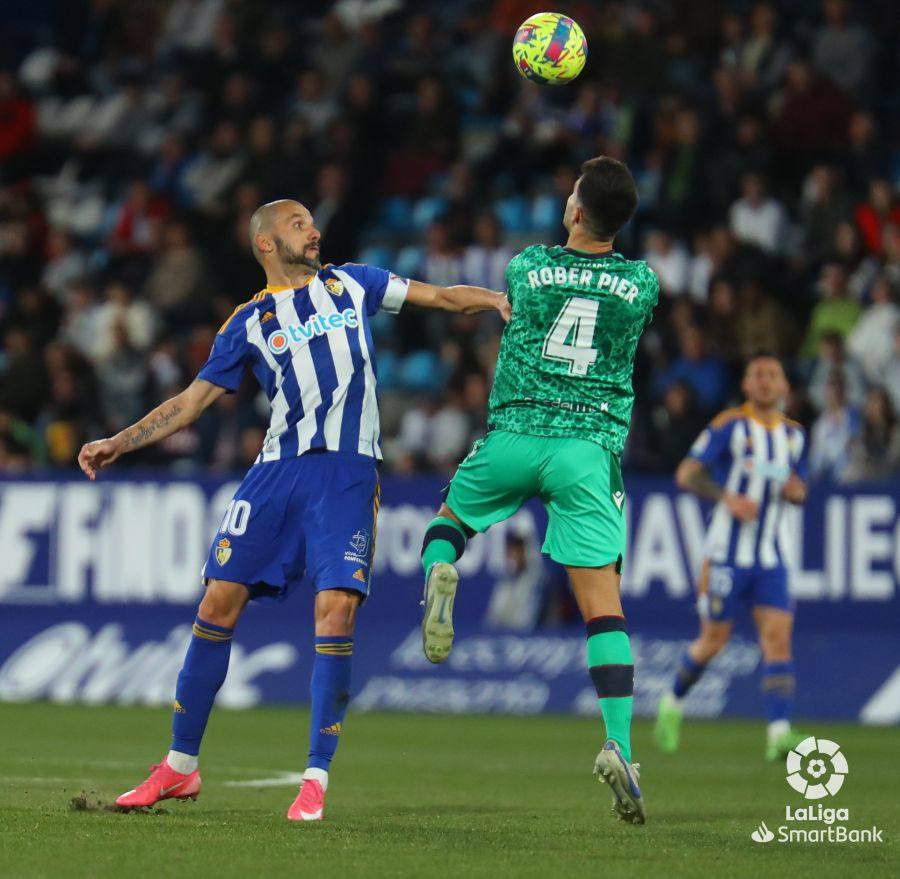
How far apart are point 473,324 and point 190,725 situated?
10.1m

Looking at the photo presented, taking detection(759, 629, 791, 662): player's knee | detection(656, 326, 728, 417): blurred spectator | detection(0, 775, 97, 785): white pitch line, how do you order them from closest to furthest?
detection(0, 775, 97, 785): white pitch line → detection(759, 629, 791, 662): player's knee → detection(656, 326, 728, 417): blurred spectator

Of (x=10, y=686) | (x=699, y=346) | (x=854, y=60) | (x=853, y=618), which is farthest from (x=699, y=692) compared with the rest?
(x=854, y=60)

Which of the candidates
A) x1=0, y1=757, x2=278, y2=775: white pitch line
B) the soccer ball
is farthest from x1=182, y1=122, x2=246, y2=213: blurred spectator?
the soccer ball

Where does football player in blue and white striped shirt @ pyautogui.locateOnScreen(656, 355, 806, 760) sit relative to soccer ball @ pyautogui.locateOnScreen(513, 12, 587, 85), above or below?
below

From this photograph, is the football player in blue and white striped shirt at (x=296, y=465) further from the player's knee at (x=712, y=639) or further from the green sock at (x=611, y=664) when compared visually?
the player's knee at (x=712, y=639)

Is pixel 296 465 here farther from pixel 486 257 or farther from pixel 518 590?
pixel 486 257

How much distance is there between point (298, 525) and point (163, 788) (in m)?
1.17

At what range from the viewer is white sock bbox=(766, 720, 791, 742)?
1131 centimetres

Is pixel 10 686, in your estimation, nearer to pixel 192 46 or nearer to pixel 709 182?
pixel 709 182

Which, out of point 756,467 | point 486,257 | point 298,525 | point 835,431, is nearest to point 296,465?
point 298,525

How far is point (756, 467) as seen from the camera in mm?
12039

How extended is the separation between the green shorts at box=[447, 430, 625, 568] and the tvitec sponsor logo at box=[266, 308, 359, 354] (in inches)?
30.4

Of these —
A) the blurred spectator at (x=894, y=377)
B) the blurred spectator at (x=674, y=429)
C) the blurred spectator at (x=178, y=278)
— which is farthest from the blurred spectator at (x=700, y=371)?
the blurred spectator at (x=178, y=278)

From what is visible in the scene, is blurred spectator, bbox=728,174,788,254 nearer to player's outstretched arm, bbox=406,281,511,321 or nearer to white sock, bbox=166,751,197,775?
player's outstretched arm, bbox=406,281,511,321
